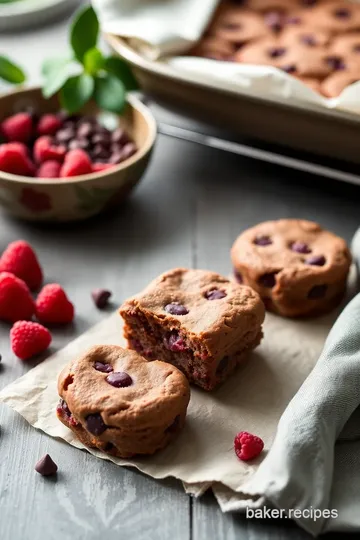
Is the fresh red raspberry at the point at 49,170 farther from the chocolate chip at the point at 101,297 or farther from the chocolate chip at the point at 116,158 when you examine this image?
the chocolate chip at the point at 101,297

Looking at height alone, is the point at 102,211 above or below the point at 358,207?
above

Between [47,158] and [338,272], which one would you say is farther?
[47,158]

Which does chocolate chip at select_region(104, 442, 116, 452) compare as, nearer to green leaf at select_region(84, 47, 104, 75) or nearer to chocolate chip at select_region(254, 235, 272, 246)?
chocolate chip at select_region(254, 235, 272, 246)

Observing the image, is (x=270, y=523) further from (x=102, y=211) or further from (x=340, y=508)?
(x=102, y=211)

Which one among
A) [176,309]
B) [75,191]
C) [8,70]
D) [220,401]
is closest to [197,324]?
[176,309]

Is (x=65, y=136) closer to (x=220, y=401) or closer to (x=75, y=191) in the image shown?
(x=75, y=191)

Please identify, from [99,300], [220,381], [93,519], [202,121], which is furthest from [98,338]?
[202,121]

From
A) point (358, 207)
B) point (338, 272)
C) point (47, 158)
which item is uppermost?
point (47, 158)

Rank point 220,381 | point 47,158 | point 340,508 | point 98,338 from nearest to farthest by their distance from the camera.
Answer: point 340,508 < point 220,381 < point 98,338 < point 47,158
